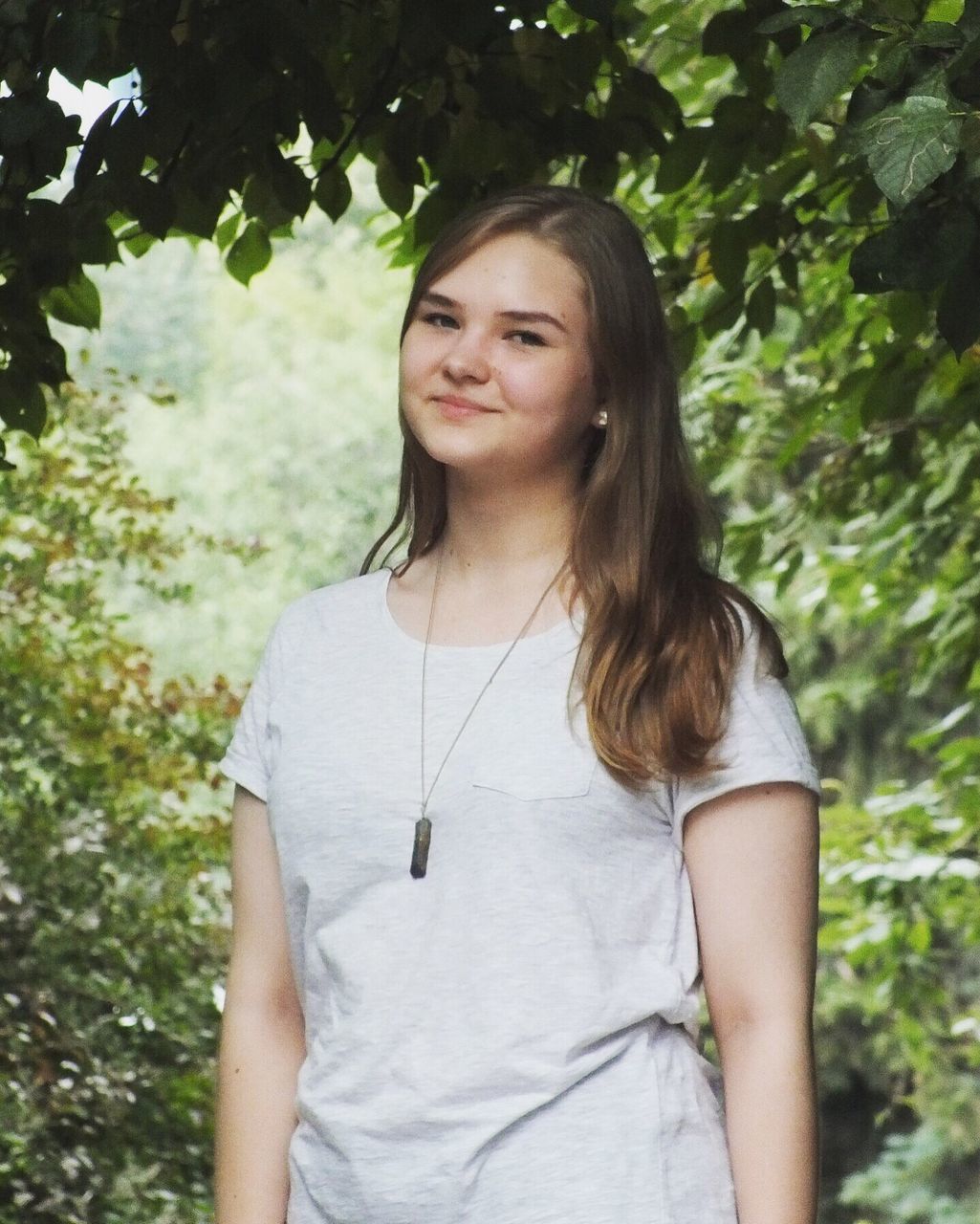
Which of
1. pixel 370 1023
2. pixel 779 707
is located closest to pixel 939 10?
pixel 779 707

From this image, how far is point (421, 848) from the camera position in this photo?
180cm

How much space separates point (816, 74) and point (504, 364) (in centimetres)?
51

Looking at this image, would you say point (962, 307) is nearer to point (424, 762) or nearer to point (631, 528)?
point (631, 528)

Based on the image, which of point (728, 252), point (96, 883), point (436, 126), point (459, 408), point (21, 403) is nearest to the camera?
point (459, 408)

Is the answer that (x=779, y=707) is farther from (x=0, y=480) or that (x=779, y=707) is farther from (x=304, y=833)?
(x=0, y=480)

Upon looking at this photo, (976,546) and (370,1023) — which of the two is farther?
(976,546)

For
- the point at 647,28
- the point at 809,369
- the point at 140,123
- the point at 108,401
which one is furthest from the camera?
the point at 809,369

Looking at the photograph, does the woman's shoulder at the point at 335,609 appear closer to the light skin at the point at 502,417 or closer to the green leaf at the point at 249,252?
the light skin at the point at 502,417

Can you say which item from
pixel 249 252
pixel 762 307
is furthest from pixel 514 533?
pixel 762 307

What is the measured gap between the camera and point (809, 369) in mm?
5719

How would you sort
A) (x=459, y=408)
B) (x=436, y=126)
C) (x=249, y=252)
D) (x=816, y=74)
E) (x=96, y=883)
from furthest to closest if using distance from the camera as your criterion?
(x=96, y=883) → (x=249, y=252) → (x=436, y=126) → (x=459, y=408) → (x=816, y=74)

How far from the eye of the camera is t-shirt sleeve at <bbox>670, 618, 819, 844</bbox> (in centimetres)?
181

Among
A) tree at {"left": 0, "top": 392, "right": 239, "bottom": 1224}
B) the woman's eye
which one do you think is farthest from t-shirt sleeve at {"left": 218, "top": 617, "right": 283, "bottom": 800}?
tree at {"left": 0, "top": 392, "right": 239, "bottom": 1224}

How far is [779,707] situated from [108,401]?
3.45 m
